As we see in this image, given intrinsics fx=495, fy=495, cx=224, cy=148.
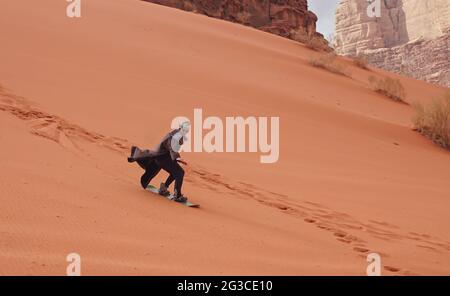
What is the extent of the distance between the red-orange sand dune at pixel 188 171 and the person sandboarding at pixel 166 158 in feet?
0.56

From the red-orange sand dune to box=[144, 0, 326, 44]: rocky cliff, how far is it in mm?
17999

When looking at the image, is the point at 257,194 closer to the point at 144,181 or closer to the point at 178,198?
the point at 178,198

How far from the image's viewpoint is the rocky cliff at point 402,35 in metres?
56.9

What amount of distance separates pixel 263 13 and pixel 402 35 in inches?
1769

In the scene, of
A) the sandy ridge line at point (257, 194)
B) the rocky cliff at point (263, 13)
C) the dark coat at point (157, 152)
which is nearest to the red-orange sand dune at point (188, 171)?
the sandy ridge line at point (257, 194)

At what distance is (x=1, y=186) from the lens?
11.4 ft

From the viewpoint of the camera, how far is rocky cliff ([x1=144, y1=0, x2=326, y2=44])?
30.2m

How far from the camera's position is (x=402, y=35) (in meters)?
70.8

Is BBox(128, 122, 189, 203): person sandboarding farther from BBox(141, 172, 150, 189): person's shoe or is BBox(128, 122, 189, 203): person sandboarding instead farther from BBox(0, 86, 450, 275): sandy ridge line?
BBox(0, 86, 450, 275): sandy ridge line

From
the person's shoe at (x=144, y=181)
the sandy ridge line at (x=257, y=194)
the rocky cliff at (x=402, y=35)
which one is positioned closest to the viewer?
the sandy ridge line at (x=257, y=194)

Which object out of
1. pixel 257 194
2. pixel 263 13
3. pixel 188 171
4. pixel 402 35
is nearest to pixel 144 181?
pixel 188 171

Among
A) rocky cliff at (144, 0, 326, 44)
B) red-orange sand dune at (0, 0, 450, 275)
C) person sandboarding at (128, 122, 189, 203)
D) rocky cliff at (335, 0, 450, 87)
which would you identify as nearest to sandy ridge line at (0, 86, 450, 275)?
red-orange sand dune at (0, 0, 450, 275)

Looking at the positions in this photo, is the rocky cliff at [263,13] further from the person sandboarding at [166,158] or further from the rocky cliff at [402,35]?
the person sandboarding at [166,158]
